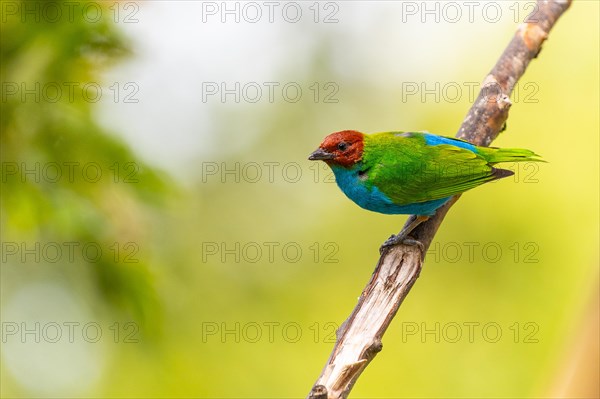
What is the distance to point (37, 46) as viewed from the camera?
3.09 meters

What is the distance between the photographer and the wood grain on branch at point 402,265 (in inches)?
116

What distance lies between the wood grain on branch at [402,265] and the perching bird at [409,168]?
0.22 metres

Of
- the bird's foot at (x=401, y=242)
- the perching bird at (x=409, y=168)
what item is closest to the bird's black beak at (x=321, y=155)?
the perching bird at (x=409, y=168)

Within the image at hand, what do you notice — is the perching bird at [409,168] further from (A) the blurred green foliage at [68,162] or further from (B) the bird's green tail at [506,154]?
(A) the blurred green foliage at [68,162]

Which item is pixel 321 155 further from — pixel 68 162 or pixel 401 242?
pixel 68 162

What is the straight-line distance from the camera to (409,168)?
4.38 m

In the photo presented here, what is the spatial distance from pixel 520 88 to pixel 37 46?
778 centimetres

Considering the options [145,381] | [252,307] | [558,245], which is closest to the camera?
[145,381]

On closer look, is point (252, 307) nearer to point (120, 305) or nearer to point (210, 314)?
point (210, 314)

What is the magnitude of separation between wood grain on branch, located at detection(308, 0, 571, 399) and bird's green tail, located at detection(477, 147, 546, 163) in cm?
25

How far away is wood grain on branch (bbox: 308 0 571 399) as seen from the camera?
9.66 feet

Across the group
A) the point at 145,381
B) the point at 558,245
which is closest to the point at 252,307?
the point at 145,381

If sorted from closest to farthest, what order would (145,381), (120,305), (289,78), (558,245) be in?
(120,305) → (145,381) → (558,245) → (289,78)

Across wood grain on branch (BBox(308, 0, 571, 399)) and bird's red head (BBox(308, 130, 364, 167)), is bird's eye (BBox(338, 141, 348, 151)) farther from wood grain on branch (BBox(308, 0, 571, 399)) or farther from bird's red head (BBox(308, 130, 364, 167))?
wood grain on branch (BBox(308, 0, 571, 399))
